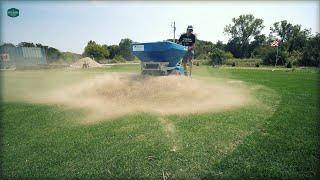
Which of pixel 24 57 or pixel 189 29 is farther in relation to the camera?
pixel 24 57

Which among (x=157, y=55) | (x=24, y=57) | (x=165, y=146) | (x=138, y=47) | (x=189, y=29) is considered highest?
(x=189, y=29)

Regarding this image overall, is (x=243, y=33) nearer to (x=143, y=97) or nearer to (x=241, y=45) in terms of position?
(x=241, y=45)

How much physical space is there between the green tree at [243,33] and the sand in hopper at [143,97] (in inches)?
3617

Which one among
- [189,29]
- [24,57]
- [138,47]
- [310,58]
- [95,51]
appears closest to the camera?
[138,47]

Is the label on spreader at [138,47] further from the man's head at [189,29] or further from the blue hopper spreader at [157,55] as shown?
the man's head at [189,29]

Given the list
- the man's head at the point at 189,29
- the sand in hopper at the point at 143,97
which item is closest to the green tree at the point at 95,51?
the man's head at the point at 189,29

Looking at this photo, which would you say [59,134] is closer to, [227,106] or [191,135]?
[191,135]

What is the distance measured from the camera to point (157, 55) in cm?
964

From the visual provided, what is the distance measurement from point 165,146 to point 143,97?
3.72 meters

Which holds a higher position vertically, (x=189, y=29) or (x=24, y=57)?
(x=189, y=29)

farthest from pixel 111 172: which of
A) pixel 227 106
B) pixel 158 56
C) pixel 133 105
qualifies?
pixel 158 56

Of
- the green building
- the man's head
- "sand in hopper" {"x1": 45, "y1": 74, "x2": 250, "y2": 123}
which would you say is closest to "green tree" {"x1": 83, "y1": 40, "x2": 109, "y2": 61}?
the green building

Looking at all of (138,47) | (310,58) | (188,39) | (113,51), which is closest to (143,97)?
(138,47)

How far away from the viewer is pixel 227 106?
8.00 m
